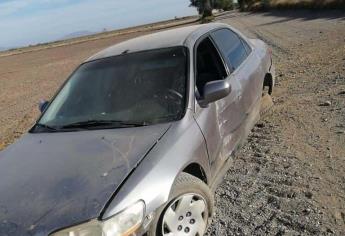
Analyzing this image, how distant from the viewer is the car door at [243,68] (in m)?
5.33

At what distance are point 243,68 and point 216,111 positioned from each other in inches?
51.9

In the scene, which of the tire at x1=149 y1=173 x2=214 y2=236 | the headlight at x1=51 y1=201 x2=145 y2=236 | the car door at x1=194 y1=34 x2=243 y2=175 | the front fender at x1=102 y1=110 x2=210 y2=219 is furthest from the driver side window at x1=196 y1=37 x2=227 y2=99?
the headlight at x1=51 y1=201 x2=145 y2=236

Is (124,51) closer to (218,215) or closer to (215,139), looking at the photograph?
(215,139)

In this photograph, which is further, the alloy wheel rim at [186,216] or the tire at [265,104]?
the tire at [265,104]

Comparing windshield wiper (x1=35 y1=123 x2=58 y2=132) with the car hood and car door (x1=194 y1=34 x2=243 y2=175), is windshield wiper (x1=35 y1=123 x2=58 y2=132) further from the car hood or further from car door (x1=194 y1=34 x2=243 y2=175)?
car door (x1=194 y1=34 x2=243 y2=175)

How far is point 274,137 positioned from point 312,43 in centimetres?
897

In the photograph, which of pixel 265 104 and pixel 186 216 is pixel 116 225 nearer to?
pixel 186 216

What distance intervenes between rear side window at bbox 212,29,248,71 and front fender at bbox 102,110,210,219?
1.50 metres

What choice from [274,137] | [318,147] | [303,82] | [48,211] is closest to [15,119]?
[303,82]

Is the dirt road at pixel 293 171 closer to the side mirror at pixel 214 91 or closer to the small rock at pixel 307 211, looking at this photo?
the small rock at pixel 307 211

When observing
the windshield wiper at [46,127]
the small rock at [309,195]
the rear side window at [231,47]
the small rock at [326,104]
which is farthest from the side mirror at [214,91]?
the small rock at [326,104]

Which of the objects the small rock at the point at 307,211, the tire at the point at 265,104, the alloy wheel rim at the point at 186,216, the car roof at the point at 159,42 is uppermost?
the car roof at the point at 159,42

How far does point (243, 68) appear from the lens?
18.5 feet

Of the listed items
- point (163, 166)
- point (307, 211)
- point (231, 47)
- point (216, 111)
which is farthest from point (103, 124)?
point (231, 47)
